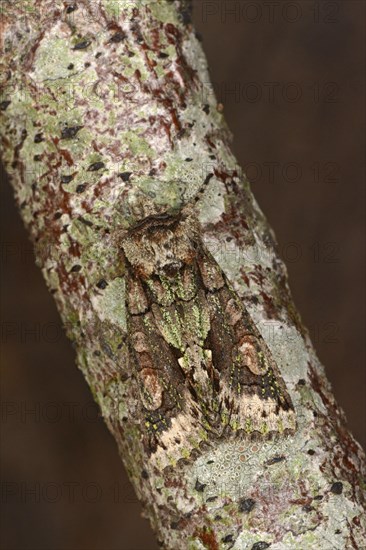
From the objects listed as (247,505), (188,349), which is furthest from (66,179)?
(247,505)

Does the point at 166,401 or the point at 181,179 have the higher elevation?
the point at 181,179

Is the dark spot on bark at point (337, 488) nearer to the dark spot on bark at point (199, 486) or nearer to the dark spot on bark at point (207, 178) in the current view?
the dark spot on bark at point (199, 486)

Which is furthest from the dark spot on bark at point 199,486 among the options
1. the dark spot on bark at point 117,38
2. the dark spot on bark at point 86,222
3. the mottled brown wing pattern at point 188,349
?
the dark spot on bark at point 117,38

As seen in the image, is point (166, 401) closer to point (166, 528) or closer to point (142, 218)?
point (166, 528)

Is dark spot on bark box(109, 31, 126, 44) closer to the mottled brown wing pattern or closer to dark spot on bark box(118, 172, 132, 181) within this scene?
dark spot on bark box(118, 172, 132, 181)

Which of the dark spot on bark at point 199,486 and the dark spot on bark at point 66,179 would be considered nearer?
the dark spot on bark at point 199,486

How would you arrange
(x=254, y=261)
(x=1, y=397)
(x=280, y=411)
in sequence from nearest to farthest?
1. (x=280, y=411)
2. (x=254, y=261)
3. (x=1, y=397)

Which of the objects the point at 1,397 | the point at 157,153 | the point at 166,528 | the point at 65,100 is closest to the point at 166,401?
the point at 166,528
